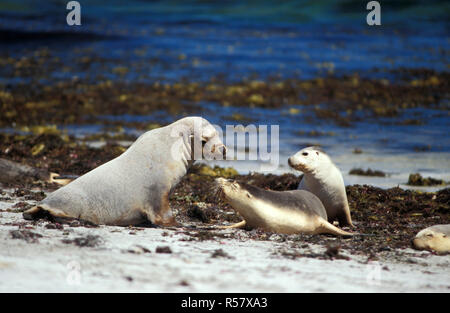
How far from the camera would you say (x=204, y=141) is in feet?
22.4

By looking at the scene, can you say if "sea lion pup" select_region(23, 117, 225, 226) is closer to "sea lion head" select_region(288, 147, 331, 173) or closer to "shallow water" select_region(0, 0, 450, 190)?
"sea lion head" select_region(288, 147, 331, 173)

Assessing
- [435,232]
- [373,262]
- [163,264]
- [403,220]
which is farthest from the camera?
[403,220]

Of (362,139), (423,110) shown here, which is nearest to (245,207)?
(362,139)

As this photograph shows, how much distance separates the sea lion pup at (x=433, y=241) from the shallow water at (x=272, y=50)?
395cm

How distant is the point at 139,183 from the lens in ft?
21.4

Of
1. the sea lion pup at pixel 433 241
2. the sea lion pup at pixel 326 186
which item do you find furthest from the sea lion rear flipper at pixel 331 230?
the sea lion pup at pixel 326 186

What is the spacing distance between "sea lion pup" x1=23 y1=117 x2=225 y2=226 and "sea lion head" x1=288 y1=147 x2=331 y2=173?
1.02 meters

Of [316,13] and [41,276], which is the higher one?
[316,13]

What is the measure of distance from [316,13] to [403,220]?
1418 inches

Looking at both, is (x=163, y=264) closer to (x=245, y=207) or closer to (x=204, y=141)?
(x=245, y=207)

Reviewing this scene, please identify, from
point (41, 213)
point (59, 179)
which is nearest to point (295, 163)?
point (41, 213)

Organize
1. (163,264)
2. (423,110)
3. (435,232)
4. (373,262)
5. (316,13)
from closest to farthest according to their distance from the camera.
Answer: (163,264) → (373,262) → (435,232) → (423,110) → (316,13)

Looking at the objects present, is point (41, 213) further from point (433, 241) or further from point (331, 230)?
point (433, 241)

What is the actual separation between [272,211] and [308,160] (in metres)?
1.24
